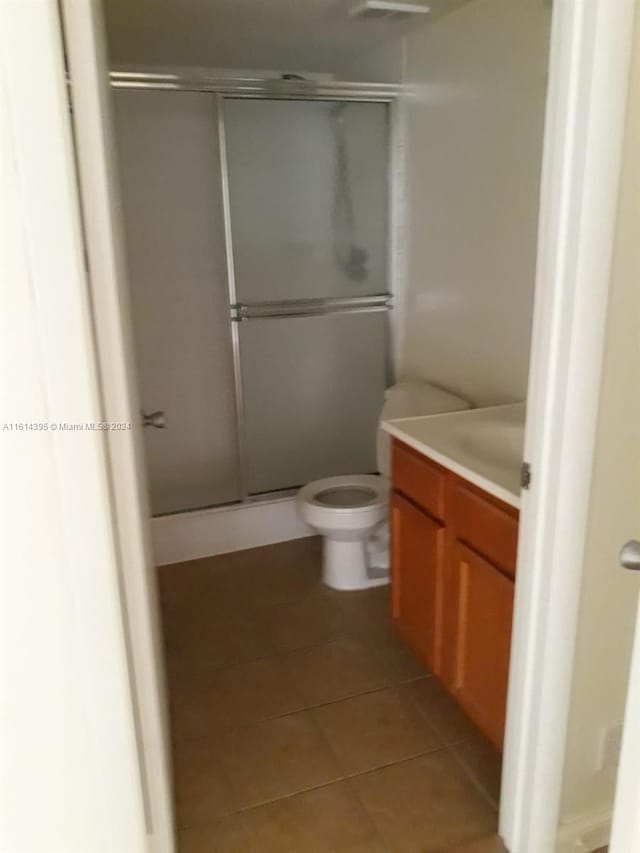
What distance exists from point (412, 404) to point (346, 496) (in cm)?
51

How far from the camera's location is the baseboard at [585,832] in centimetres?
169

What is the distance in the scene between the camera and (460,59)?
2566 mm

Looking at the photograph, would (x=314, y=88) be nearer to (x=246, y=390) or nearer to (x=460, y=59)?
(x=460, y=59)

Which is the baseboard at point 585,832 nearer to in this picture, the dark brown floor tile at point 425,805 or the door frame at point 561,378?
the door frame at point 561,378

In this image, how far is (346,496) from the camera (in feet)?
9.91

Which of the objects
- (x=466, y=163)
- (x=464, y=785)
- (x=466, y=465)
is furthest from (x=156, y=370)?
(x=464, y=785)

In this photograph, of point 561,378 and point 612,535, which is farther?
point 612,535

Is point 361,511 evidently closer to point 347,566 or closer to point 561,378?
point 347,566

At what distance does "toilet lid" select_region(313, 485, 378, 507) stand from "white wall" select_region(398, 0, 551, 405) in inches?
22.1

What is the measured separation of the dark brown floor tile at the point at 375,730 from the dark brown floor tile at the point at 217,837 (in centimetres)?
34

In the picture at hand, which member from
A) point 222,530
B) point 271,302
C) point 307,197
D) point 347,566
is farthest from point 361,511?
point 307,197

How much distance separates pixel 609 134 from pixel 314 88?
6.62 feet

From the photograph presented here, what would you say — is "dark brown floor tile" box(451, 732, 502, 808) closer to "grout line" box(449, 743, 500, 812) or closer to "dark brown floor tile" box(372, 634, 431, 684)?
"grout line" box(449, 743, 500, 812)

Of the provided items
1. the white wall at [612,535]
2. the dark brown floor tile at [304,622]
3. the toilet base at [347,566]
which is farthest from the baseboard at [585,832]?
the toilet base at [347,566]
